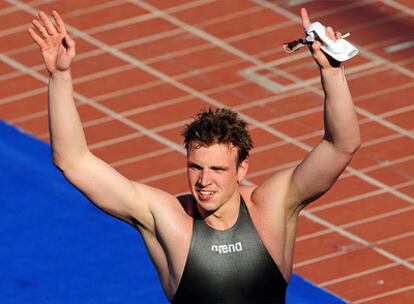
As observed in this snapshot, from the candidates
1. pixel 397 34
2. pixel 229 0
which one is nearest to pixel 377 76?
pixel 397 34

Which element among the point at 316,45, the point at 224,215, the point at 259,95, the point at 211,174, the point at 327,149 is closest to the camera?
the point at 316,45

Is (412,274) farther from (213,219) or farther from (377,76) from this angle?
(213,219)

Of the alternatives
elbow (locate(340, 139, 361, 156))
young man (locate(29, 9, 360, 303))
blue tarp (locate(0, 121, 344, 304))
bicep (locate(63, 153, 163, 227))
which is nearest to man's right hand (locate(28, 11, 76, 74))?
young man (locate(29, 9, 360, 303))

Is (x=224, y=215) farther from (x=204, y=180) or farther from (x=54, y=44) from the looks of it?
(x=54, y=44)

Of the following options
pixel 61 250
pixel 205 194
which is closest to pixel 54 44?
pixel 205 194

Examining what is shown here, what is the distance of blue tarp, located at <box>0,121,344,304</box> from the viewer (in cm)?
1180

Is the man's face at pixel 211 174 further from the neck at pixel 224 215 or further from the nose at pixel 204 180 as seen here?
the neck at pixel 224 215

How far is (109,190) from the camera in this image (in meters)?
8.28

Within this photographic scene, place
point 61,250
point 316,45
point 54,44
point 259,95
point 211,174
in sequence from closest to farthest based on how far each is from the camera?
point 316,45
point 54,44
point 211,174
point 61,250
point 259,95

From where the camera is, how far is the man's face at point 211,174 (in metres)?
8.12

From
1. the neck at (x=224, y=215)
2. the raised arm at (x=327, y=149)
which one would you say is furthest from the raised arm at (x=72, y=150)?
the raised arm at (x=327, y=149)

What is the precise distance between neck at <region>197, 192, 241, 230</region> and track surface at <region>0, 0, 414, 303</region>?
11.4 ft

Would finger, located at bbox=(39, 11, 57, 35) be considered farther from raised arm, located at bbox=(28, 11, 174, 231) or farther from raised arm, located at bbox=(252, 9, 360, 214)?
raised arm, located at bbox=(252, 9, 360, 214)

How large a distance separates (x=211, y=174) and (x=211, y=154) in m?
0.10
